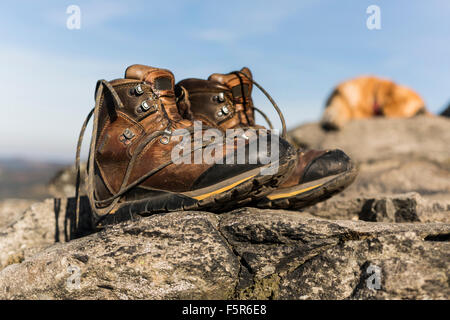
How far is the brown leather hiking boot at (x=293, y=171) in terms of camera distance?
2.60 meters

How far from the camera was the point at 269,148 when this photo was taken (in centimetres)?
211

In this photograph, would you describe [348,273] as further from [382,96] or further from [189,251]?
[382,96]

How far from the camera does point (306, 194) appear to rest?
2.59 meters

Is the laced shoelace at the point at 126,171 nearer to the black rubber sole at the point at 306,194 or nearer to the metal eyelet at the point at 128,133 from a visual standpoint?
the metal eyelet at the point at 128,133

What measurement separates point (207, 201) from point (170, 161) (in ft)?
1.10

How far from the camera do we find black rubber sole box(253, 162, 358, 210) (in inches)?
102

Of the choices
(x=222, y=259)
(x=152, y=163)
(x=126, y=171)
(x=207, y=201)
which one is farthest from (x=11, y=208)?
(x=222, y=259)

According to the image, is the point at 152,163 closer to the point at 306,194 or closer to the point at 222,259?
the point at 222,259

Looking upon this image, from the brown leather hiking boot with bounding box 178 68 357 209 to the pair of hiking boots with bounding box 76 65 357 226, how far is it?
0.4 inches

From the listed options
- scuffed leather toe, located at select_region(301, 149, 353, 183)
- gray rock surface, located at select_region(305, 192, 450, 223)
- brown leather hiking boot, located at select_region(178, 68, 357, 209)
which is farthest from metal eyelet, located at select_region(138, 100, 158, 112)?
gray rock surface, located at select_region(305, 192, 450, 223)

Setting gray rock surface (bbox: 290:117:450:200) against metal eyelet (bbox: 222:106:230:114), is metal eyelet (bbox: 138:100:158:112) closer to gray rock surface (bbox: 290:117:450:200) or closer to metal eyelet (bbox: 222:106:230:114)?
metal eyelet (bbox: 222:106:230:114)

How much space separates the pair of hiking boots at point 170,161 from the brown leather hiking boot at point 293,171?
1 centimetres

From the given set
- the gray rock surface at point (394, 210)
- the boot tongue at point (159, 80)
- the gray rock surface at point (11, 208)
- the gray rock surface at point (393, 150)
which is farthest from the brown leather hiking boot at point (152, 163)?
the gray rock surface at point (393, 150)
